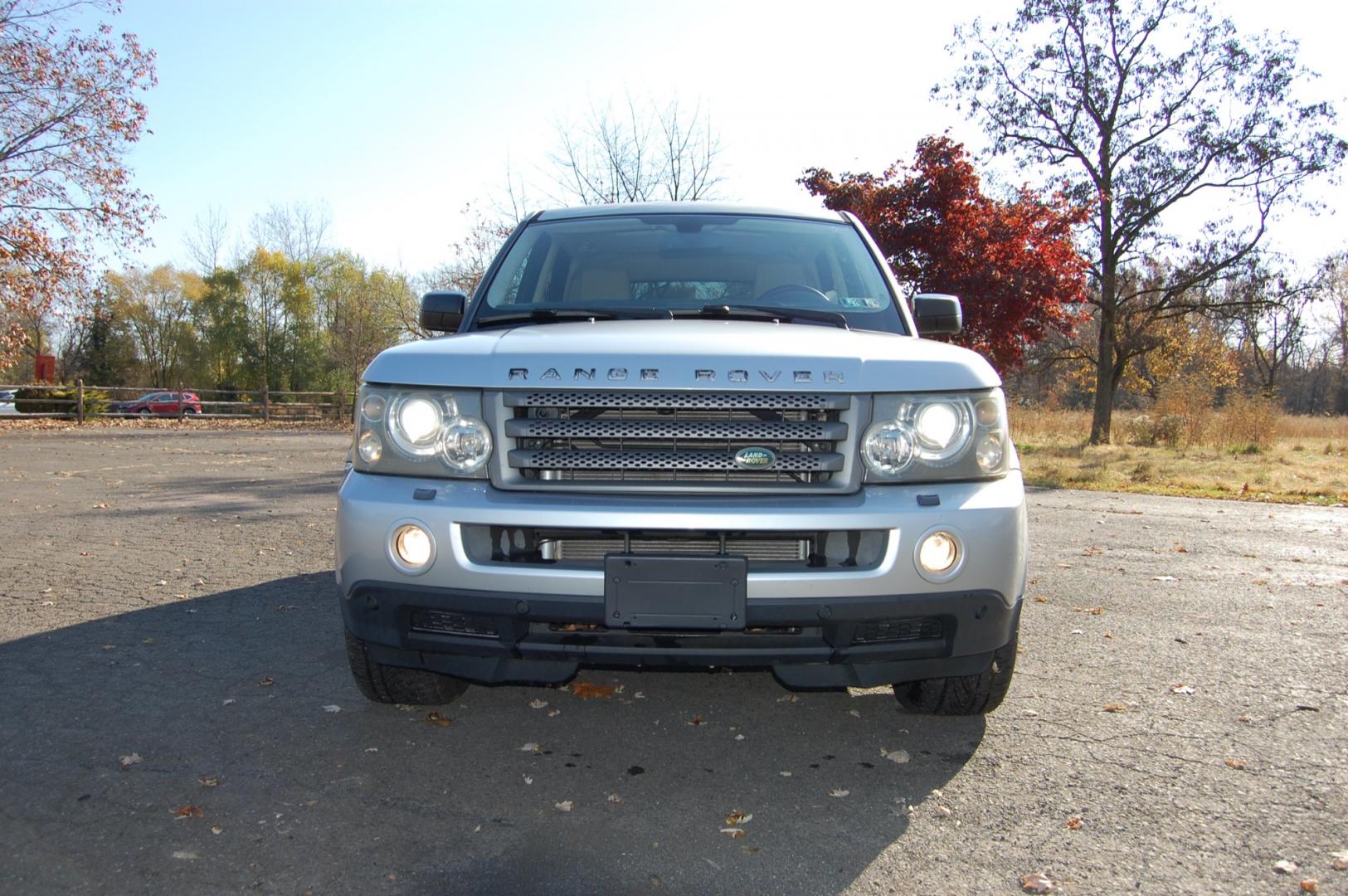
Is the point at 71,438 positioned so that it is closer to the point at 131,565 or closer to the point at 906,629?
the point at 131,565

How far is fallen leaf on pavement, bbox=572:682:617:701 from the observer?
12.1 ft

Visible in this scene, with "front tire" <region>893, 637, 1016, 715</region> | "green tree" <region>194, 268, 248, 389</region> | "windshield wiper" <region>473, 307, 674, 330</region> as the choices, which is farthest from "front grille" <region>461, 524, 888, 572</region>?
"green tree" <region>194, 268, 248, 389</region>

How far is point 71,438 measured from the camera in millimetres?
18969

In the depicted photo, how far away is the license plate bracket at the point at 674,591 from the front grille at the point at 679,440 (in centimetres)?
25

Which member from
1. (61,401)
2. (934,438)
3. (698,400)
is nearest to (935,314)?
(934,438)

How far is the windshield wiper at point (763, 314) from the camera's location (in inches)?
138

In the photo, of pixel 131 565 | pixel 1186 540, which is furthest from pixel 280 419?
pixel 1186 540

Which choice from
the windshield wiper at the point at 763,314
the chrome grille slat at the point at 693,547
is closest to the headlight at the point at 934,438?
the chrome grille slat at the point at 693,547

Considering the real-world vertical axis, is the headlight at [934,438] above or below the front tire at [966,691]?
above

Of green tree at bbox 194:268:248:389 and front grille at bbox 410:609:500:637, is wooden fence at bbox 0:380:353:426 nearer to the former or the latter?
green tree at bbox 194:268:248:389

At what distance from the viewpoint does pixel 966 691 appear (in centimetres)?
314

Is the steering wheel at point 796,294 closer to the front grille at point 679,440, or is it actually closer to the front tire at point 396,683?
the front grille at point 679,440

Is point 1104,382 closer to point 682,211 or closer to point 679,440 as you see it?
point 682,211

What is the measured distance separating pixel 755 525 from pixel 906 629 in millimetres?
559
